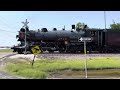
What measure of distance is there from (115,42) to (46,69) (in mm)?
21392

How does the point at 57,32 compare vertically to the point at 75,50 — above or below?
above

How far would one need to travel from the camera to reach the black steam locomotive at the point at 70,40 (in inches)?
1565

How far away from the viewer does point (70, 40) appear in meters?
40.0

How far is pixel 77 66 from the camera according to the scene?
22594 millimetres

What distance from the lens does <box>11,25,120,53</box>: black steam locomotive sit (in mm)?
39750

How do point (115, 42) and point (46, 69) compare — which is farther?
point (115, 42)
